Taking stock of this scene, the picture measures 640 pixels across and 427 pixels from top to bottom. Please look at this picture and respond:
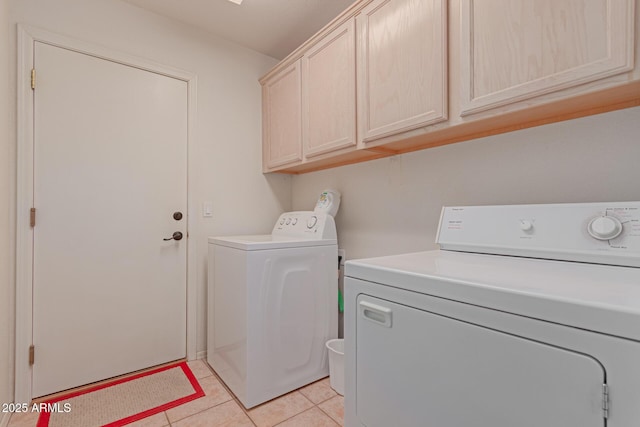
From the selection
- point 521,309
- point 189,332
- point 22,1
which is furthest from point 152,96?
point 521,309

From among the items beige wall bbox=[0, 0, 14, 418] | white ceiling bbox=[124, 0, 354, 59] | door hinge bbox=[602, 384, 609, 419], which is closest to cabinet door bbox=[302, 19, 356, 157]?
white ceiling bbox=[124, 0, 354, 59]

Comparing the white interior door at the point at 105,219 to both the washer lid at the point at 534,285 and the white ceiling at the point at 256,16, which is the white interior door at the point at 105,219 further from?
the washer lid at the point at 534,285

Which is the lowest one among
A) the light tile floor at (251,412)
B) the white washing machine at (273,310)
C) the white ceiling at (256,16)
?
the light tile floor at (251,412)

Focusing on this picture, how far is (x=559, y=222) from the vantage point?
3.43 ft

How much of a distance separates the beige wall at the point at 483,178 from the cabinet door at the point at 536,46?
1.07ft

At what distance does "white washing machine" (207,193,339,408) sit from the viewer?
163 centimetres

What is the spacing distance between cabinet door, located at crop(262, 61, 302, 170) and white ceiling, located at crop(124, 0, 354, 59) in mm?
291

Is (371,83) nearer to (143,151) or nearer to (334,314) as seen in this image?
(334,314)

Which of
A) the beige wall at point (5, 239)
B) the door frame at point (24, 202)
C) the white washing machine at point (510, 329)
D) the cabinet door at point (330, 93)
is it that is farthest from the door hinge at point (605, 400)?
the door frame at point (24, 202)

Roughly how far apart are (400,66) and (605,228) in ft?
3.35

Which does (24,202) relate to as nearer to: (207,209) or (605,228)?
(207,209)

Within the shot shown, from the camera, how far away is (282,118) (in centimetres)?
226

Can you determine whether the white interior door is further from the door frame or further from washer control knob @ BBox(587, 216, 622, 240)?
washer control knob @ BBox(587, 216, 622, 240)

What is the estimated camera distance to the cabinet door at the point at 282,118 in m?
2.10
